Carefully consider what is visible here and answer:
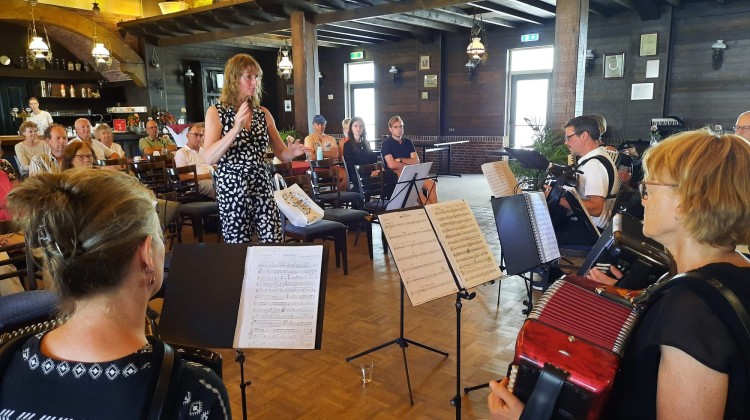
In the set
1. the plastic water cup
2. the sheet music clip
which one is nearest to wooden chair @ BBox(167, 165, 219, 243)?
the plastic water cup

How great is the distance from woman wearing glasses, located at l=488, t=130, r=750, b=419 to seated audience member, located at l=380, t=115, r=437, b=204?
4472 millimetres

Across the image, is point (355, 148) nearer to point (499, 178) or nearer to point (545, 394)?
point (499, 178)

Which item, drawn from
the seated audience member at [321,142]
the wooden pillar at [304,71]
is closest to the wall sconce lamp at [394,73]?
the wooden pillar at [304,71]

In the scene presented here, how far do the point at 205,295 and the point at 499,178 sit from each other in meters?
2.66

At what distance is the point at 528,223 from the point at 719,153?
1.59m

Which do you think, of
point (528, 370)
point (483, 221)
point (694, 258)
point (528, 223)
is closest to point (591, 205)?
point (528, 223)

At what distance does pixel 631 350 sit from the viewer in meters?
1.13

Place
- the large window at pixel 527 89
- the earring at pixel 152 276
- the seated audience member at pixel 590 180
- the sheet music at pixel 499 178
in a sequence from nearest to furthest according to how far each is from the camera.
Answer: the earring at pixel 152 276, the seated audience member at pixel 590 180, the sheet music at pixel 499 178, the large window at pixel 527 89

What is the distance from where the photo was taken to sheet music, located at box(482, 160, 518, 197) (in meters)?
3.75

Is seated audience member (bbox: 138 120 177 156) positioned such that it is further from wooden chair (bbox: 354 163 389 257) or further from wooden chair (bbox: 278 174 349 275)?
wooden chair (bbox: 278 174 349 275)

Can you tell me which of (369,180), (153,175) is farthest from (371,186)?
(153,175)

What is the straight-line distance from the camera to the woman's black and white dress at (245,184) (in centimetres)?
276

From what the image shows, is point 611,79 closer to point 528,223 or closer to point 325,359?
point 528,223

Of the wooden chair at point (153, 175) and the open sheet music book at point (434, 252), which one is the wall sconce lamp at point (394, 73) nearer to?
the wooden chair at point (153, 175)
